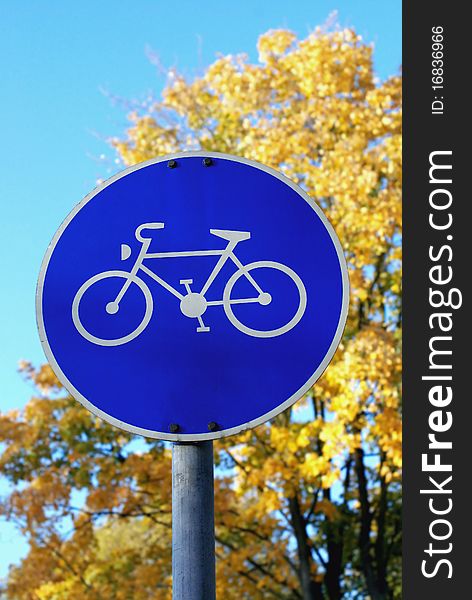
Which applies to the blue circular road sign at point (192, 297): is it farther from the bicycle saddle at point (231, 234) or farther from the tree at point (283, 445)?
the tree at point (283, 445)

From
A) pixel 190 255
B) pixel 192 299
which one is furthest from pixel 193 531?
pixel 190 255

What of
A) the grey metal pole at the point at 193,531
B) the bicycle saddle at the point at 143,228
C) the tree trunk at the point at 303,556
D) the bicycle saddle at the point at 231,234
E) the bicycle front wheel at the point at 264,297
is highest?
the tree trunk at the point at 303,556

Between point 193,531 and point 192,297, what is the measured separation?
50 cm

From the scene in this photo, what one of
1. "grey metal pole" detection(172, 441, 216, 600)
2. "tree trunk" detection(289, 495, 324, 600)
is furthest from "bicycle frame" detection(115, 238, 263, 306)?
"tree trunk" detection(289, 495, 324, 600)

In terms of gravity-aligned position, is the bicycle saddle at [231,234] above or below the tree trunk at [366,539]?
below

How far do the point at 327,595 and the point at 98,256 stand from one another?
1266 centimetres

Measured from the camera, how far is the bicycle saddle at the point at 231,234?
6.60 feet

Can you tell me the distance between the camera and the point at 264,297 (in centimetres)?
200

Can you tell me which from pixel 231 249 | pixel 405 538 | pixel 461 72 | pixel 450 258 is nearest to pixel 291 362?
pixel 231 249

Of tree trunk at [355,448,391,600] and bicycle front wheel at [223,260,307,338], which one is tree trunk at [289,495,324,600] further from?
bicycle front wheel at [223,260,307,338]

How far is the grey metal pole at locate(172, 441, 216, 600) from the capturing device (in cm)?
173

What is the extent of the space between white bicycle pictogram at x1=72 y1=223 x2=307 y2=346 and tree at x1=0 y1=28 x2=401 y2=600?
369 inches

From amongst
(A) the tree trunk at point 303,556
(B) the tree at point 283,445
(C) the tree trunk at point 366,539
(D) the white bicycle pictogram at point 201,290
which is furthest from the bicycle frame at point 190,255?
(C) the tree trunk at point 366,539

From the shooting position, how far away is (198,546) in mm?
1745
